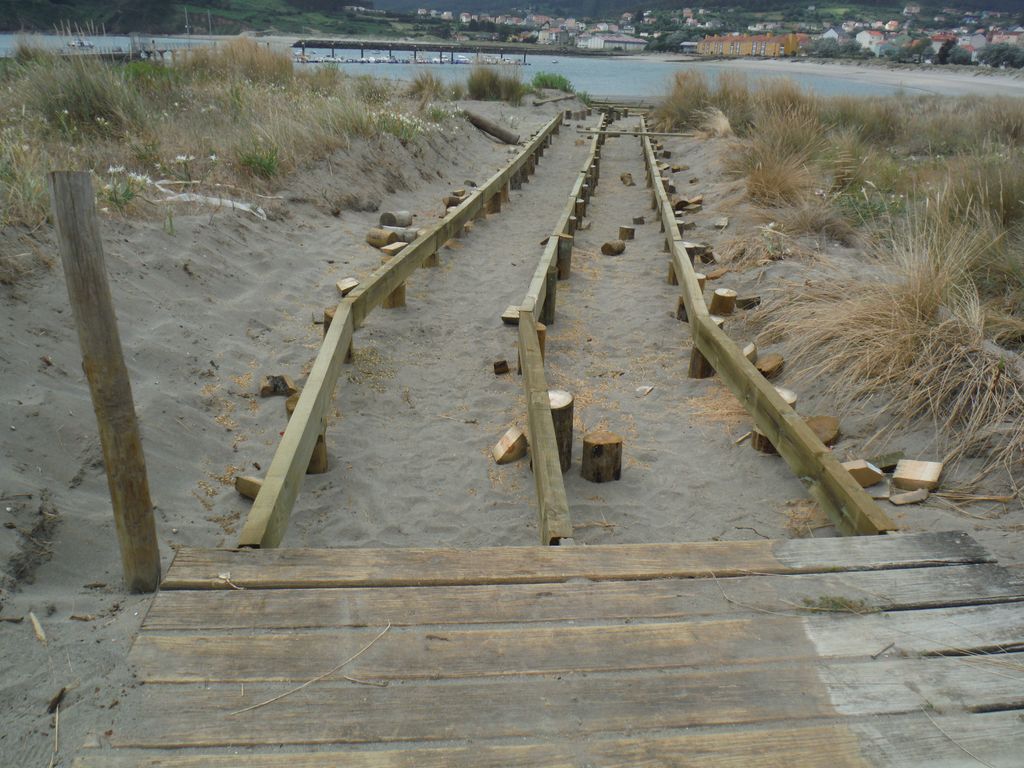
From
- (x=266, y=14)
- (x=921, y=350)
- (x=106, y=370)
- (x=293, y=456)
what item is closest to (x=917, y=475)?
(x=921, y=350)

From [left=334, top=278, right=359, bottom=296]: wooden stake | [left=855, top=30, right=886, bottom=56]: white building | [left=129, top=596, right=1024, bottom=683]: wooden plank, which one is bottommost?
[left=129, top=596, right=1024, bottom=683]: wooden plank

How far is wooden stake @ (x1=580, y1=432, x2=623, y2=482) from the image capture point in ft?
11.2

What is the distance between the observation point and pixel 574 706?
173 centimetres

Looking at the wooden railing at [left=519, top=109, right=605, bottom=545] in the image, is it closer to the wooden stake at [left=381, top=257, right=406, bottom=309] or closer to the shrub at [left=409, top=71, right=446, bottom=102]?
the wooden stake at [left=381, top=257, right=406, bottom=309]

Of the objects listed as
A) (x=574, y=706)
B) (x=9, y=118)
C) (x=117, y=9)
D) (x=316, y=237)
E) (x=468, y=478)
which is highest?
(x=117, y=9)

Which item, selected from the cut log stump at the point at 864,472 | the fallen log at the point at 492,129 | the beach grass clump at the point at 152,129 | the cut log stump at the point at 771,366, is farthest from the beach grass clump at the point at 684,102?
the cut log stump at the point at 864,472

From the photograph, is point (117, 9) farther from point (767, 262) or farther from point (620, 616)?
point (620, 616)

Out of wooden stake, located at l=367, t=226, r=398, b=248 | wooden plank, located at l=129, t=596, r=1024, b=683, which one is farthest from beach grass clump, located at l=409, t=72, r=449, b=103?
wooden plank, located at l=129, t=596, r=1024, b=683

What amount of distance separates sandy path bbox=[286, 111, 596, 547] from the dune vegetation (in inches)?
73.6

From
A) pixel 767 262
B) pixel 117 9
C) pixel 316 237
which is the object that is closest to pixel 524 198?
pixel 316 237

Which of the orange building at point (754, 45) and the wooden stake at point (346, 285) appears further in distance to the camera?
the orange building at point (754, 45)

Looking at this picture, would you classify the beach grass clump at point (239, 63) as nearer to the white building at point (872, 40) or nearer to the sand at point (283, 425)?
the sand at point (283, 425)

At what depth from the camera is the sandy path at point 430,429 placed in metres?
3.15

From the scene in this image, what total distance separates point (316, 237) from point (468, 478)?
160 inches
